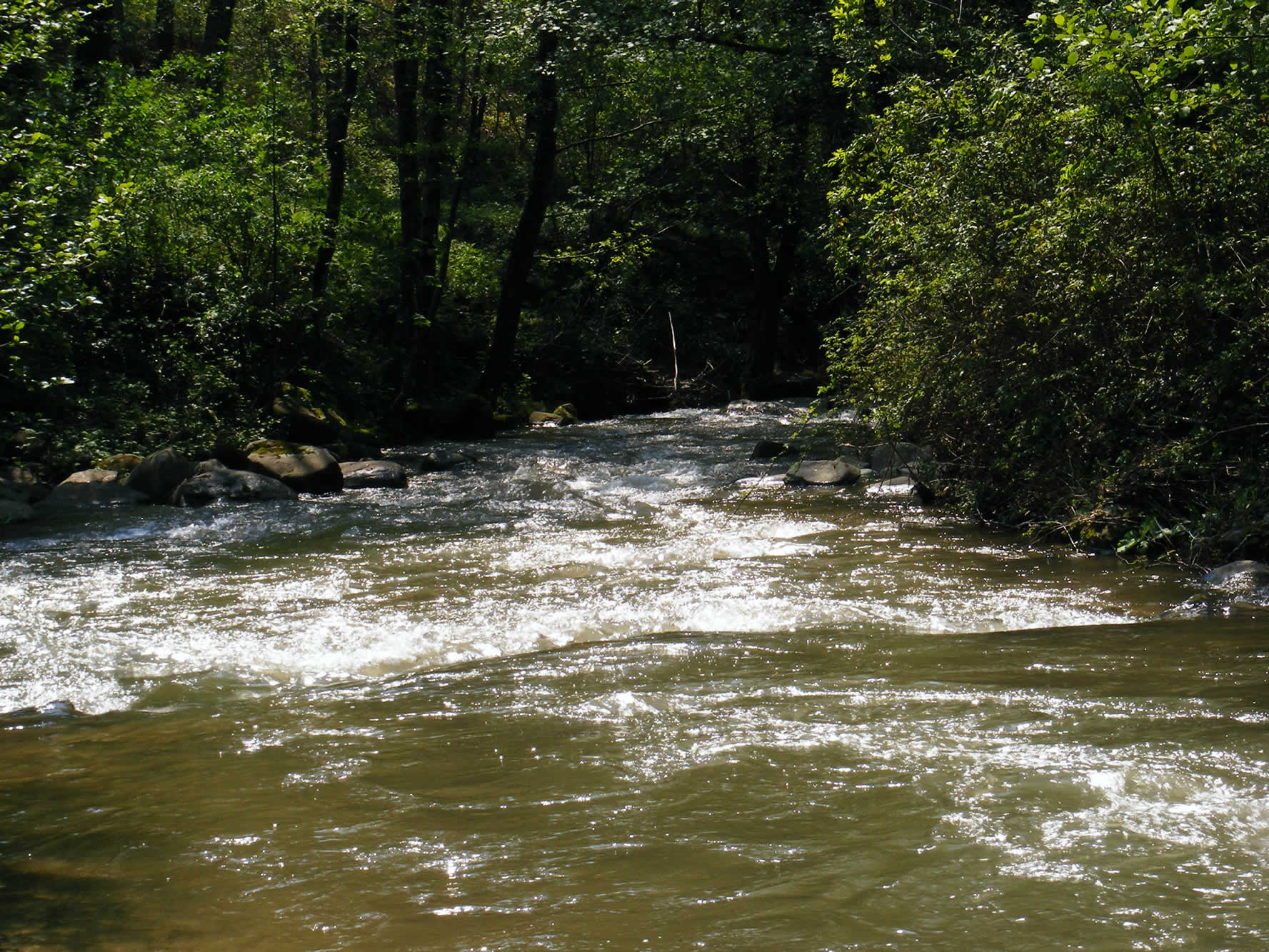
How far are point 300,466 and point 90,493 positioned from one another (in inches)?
A: 93.8

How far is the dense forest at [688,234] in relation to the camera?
8.69 m

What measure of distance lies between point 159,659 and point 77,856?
9.01 feet

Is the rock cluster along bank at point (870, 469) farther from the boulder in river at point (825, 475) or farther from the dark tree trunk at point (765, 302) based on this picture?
the dark tree trunk at point (765, 302)

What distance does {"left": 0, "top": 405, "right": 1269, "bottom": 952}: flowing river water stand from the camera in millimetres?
3439

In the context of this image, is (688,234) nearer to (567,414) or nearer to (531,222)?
(567,414)

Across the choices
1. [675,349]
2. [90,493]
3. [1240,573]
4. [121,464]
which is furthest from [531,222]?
[1240,573]

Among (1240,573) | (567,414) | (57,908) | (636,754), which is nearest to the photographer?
A: (57,908)

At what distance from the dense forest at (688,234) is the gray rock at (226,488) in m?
1.72

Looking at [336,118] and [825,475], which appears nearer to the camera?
[825,475]

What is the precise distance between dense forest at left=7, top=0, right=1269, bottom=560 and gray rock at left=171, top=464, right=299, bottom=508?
1.72m

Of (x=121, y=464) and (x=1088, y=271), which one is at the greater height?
(x=1088, y=271)

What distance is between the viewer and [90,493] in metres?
12.4

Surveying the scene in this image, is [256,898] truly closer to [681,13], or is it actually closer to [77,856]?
[77,856]

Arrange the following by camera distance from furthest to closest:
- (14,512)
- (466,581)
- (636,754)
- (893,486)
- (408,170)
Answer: (408,170) → (893,486) → (14,512) → (466,581) → (636,754)
